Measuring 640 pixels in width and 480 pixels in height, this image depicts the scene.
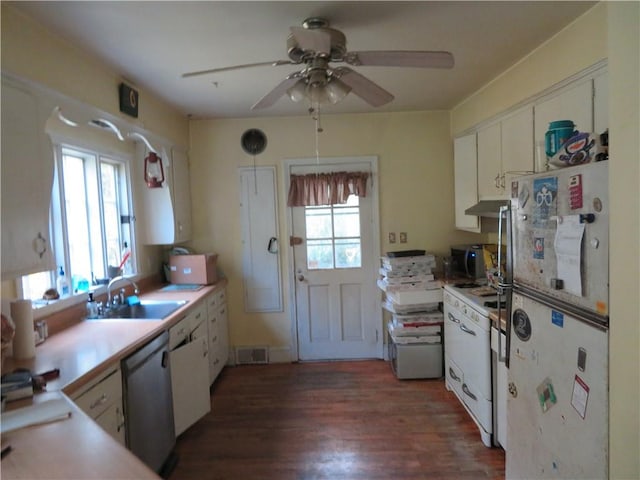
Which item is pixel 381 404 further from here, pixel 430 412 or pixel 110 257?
pixel 110 257

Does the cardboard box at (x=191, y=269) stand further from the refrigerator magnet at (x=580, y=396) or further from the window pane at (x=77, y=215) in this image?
the refrigerator magnet at (x=580, y=396)

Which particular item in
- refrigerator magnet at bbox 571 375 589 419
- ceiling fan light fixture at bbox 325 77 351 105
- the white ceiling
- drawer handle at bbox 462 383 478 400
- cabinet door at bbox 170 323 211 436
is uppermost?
the white ceiling

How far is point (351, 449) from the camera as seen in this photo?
98.3 inches

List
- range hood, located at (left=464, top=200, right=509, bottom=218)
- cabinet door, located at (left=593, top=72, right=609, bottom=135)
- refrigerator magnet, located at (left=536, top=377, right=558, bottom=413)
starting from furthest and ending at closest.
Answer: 1. range hood, located at (left=464, top=200, right=509, bottom=218)
2. cabinet door, located at (left=593, top=72, right=609, bottom=135)
3. refrigerator magnet, located at (left=536, top=377, right=558, bottom=413)

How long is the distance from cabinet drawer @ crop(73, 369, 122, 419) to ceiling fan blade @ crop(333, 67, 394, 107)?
5.77 feet

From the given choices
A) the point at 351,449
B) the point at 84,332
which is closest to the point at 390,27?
the point at 84,332

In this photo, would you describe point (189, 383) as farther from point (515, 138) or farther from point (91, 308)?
point (515, 138)

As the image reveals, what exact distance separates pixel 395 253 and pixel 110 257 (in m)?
2.39

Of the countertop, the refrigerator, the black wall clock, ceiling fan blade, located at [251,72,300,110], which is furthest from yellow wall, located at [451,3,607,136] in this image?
the black wall clock

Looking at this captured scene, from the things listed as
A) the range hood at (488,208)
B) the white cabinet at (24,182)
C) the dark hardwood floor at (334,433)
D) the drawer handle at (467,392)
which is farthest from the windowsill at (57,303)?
the range hood at (488,208)

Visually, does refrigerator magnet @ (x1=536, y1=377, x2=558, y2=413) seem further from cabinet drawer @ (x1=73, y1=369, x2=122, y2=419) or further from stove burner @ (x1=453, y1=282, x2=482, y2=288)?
cabinet drawer @ (x1=73, y1=369, x2=122, y2=419)

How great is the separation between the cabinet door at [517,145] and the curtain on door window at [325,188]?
1360 mm

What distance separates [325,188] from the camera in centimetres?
380

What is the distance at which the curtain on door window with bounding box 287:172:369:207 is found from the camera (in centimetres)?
378
